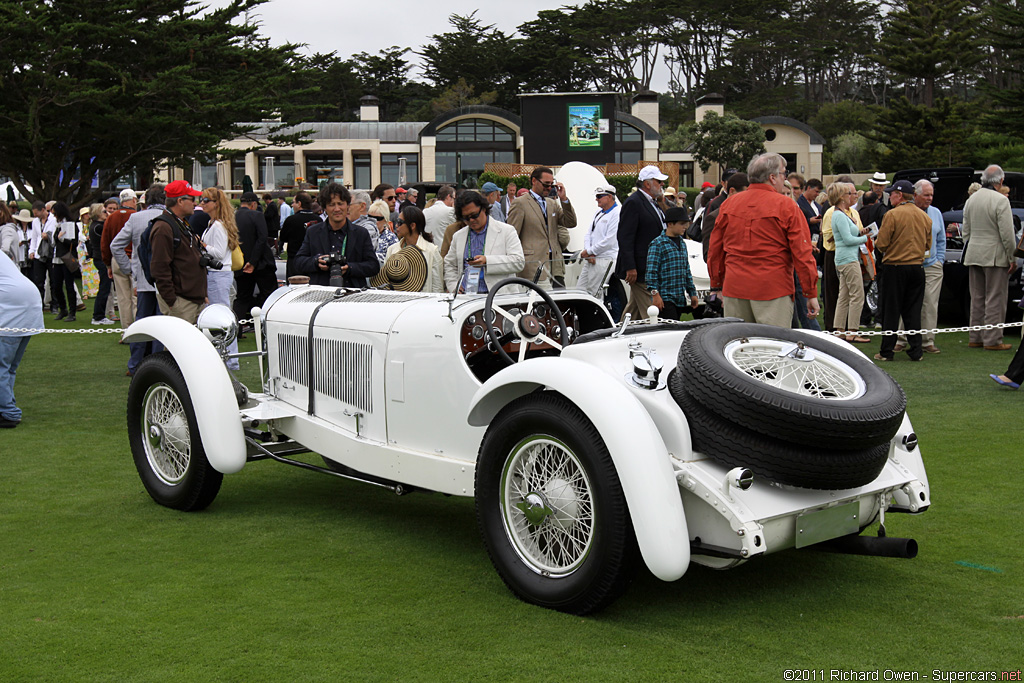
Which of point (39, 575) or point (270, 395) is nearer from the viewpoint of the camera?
point (39, 575)

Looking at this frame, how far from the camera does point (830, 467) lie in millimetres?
3438

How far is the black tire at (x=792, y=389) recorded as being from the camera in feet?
11.0

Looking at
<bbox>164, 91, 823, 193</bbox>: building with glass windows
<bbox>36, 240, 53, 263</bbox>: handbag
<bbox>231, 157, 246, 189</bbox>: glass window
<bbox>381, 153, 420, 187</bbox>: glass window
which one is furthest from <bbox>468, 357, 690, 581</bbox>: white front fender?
<bbox>231, 157, 246, 189</bbox>: glass window

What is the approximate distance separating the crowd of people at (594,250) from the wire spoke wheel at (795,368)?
165cm

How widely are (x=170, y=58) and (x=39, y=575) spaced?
112 feet

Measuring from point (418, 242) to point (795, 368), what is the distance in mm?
5007

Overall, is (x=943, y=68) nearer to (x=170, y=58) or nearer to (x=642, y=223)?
(x=170, y=58)

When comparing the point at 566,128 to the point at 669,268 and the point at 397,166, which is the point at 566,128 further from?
the point at 669,268

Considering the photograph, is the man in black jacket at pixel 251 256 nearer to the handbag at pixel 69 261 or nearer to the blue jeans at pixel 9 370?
the blue jeans at pixel 9 370

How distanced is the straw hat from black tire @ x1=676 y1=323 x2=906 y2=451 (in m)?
4.38

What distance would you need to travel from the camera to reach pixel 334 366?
17.0 ft

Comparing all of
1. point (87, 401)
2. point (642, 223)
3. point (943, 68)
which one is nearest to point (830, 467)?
point (642, 223)

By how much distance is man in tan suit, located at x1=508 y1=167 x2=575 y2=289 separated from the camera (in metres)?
10.6

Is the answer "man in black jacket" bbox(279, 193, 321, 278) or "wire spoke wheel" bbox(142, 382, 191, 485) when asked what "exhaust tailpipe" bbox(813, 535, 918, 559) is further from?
"man in black jacket" bbox(279, 193, 321, 278)
